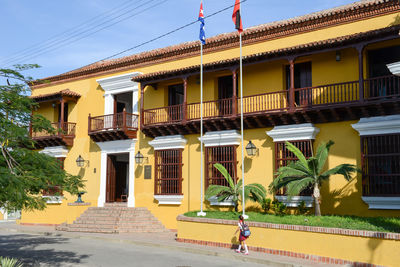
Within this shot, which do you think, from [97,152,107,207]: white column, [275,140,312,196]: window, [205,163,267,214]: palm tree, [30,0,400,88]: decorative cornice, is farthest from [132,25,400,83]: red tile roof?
[97,152,107,207]: white column

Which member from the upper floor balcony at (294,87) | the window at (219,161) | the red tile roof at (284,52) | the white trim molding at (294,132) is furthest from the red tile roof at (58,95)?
the white trim molding at (294,132)

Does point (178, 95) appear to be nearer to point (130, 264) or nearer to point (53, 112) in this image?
point (53, 112)

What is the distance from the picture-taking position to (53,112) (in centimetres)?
2620

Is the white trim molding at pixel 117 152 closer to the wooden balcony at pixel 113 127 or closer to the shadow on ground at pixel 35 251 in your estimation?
the wooden balcony at pixel 113 127

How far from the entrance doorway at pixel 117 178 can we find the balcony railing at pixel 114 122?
168 cm

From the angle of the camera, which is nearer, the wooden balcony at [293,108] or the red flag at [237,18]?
the wooden balcony at [293,108]

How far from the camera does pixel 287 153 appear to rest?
55.6 feet

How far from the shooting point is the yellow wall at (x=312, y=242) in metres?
11.0

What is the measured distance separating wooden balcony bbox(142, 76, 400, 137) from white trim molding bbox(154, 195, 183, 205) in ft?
9.44

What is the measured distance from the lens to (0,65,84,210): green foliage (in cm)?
857

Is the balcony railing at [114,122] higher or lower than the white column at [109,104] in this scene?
lower

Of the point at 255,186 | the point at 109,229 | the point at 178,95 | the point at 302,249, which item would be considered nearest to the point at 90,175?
the point at 109,229

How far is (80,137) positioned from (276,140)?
11.9 metres

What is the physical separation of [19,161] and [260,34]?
40.0 feet
